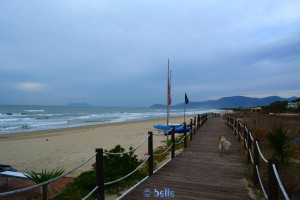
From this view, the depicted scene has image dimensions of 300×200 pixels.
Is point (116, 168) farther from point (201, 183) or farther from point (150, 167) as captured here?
point (201, 183)

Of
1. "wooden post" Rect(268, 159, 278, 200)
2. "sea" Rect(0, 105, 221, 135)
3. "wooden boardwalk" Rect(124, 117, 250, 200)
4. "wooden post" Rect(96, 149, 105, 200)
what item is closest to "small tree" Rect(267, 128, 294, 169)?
"wooden boardwalk" Rect(124, 117, 250, 200)

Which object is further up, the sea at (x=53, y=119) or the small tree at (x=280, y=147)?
the small tree at (x=280, y=147)

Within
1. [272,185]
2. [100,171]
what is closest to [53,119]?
[100,171]

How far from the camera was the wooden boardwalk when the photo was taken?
543cm

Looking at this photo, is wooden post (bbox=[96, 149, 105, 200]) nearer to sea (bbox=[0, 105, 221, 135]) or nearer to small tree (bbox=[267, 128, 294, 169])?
small tree (bbox=[267, 128, 294, 169])

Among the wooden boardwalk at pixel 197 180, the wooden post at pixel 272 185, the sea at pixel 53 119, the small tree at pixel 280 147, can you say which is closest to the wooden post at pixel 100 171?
the wooden boardwalk at pixel 197 180

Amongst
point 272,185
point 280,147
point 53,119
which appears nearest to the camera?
point 272,185

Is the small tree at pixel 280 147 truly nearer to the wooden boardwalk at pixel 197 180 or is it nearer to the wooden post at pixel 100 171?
the wooden boardwalk at pixel 197 180

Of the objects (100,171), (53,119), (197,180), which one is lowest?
(53,119)

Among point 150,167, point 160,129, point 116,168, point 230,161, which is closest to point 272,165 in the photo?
point 150,167

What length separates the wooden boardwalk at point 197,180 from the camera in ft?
17.8

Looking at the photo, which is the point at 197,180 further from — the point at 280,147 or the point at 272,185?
the point at 280,147

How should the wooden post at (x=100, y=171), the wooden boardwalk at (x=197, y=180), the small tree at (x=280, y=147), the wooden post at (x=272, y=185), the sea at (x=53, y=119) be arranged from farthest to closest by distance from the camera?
1. the sea at (x=53, y=119)
2. the small tree at (x=280, y=147)
3. the wooden boardwalk at (x=197, y=180)
4. the wooden post at (x=100, y=171)
5. the wooden post at (x=272, y=185)

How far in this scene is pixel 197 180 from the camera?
21.2ft
